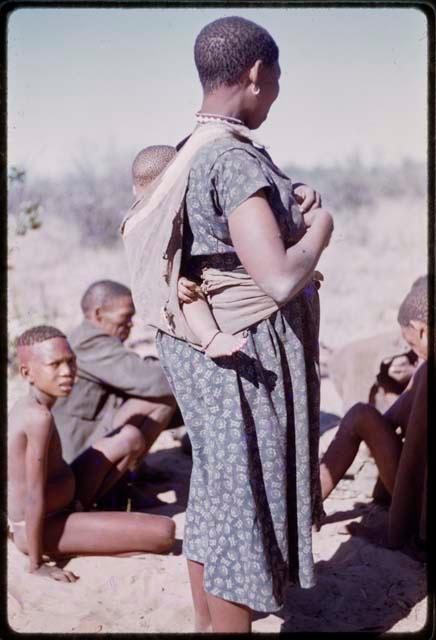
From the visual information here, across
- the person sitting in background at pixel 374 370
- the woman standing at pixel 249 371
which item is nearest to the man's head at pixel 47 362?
the woman standing at pixel 249 371

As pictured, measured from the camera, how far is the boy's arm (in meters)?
3.61

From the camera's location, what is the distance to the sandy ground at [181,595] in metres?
3.31

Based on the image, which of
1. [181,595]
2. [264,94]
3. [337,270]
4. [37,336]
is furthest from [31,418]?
[337,270]

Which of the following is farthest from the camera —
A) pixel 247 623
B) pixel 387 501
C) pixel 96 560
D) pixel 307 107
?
pixel 307 107

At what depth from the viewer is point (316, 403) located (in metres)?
2.72

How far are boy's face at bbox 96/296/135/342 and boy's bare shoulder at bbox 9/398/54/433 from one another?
1.13 metres

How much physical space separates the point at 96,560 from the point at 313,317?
1.84 metres

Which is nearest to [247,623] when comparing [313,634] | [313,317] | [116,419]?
[313,634]

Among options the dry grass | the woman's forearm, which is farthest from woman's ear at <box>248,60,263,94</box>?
the dry grass

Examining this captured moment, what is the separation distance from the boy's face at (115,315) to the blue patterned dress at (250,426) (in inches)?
84.0

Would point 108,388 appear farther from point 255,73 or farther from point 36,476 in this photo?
point 255,73

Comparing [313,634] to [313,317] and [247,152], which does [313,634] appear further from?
[247,152]

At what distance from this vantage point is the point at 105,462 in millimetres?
4207

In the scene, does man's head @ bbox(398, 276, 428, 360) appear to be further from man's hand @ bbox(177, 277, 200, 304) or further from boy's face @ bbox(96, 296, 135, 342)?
boy's face @ bbox(96, 296, 135, 342)
